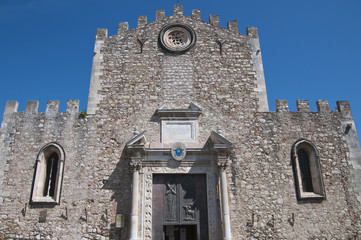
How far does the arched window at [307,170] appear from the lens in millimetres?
10656

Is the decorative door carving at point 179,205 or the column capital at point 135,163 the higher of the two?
the column capital at point 135,163

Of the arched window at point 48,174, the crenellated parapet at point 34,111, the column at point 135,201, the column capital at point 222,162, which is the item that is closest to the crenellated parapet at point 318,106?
the column capital at point 222,162

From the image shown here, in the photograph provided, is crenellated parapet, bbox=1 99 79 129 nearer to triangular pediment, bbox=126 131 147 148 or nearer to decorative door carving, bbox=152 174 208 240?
triangular pediment, bbox=126 131 147 148

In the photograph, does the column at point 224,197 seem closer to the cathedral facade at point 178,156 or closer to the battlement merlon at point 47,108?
the cathedral facade at point 178,156

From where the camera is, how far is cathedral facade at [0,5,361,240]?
10.1 metres

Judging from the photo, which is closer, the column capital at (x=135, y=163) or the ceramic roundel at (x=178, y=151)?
the column capital at (x=135, y=163)

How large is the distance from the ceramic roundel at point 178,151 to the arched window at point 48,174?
419 centimetres

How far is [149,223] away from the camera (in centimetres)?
990

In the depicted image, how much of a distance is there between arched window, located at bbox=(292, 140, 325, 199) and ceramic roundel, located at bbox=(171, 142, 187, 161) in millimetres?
4213

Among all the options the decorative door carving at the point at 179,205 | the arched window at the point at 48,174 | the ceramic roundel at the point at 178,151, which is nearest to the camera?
the decorative door carving at the point at 179,205

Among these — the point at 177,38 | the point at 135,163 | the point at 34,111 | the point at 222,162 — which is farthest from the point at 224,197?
the point at 34,111

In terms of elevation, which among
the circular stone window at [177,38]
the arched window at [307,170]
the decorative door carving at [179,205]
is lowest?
the decorative door carving at [179,205]

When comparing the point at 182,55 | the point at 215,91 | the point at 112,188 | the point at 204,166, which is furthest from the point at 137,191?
the point at 182,55

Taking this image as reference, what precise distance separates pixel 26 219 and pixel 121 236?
3418 mm
